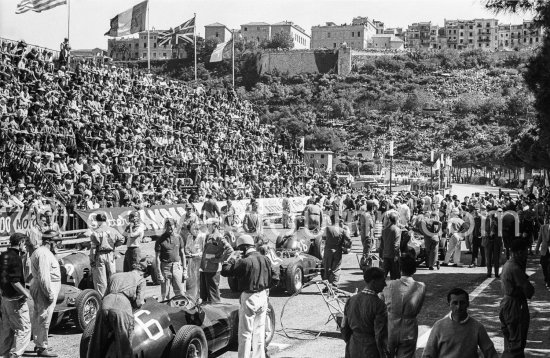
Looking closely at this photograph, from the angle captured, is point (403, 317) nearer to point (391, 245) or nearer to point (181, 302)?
point (181, 302)

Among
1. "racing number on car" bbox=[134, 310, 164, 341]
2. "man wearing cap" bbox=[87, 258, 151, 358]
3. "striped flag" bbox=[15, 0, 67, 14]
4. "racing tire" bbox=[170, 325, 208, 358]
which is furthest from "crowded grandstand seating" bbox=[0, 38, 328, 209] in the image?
"man wearing cap" bbox=[87, 258, 151, 358]

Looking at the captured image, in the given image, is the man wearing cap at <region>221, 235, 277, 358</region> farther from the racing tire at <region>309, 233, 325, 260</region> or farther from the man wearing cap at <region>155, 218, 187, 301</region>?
the racing tire at <region>309, 233, 325, 260</region>

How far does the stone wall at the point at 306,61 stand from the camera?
174125 mm

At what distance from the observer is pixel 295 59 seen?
573 feet

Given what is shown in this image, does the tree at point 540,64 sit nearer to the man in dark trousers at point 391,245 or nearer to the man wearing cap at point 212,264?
the man in dark trousers at point 391,245

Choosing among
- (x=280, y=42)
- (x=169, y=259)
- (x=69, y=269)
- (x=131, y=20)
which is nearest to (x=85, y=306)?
(x=69, y=269)

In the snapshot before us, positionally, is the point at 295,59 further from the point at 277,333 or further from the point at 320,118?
the point at 277,333

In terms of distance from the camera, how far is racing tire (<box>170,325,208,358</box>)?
818 centimetres

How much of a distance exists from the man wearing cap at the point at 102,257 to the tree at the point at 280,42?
17970cm

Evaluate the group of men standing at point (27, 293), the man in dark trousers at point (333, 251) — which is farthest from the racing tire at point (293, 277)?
the group of men standing at point (27, 293)

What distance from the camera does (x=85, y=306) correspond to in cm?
1103

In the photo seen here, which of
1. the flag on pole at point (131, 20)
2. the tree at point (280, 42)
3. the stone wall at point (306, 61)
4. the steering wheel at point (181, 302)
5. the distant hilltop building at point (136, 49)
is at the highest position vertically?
the tree at point (280, 42)

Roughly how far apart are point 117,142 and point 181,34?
1012 inches

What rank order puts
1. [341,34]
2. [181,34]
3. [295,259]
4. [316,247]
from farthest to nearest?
[341,34] → [181,34] → [316,247] → [295,259]
